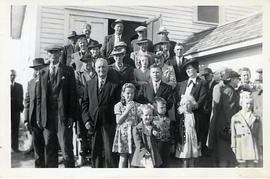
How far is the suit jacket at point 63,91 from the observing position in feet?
11.0

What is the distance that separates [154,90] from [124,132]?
0.54 metres

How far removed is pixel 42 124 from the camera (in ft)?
11.0

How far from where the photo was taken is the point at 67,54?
3.43 m

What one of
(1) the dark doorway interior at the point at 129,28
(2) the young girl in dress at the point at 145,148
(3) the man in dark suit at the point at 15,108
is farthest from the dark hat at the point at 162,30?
(3) the man in dark suit at the point at 15,108

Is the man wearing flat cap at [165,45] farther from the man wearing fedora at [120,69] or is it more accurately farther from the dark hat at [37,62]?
the dark hat at [37,62]

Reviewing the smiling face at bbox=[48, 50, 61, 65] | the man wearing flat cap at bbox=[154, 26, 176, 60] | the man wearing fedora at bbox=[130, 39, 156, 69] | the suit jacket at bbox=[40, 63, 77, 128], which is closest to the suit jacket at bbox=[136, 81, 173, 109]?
the man wearing fedora at bbox=[130, 39, 156, 69]

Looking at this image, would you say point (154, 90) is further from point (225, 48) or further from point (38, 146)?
point (38, 146)

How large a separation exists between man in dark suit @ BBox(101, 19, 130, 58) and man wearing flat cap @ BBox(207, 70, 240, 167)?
44.5 inches

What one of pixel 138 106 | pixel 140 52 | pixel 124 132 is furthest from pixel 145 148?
pixel 140 52

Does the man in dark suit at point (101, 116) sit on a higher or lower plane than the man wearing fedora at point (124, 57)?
lower

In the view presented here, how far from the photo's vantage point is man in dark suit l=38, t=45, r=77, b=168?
3.35m
